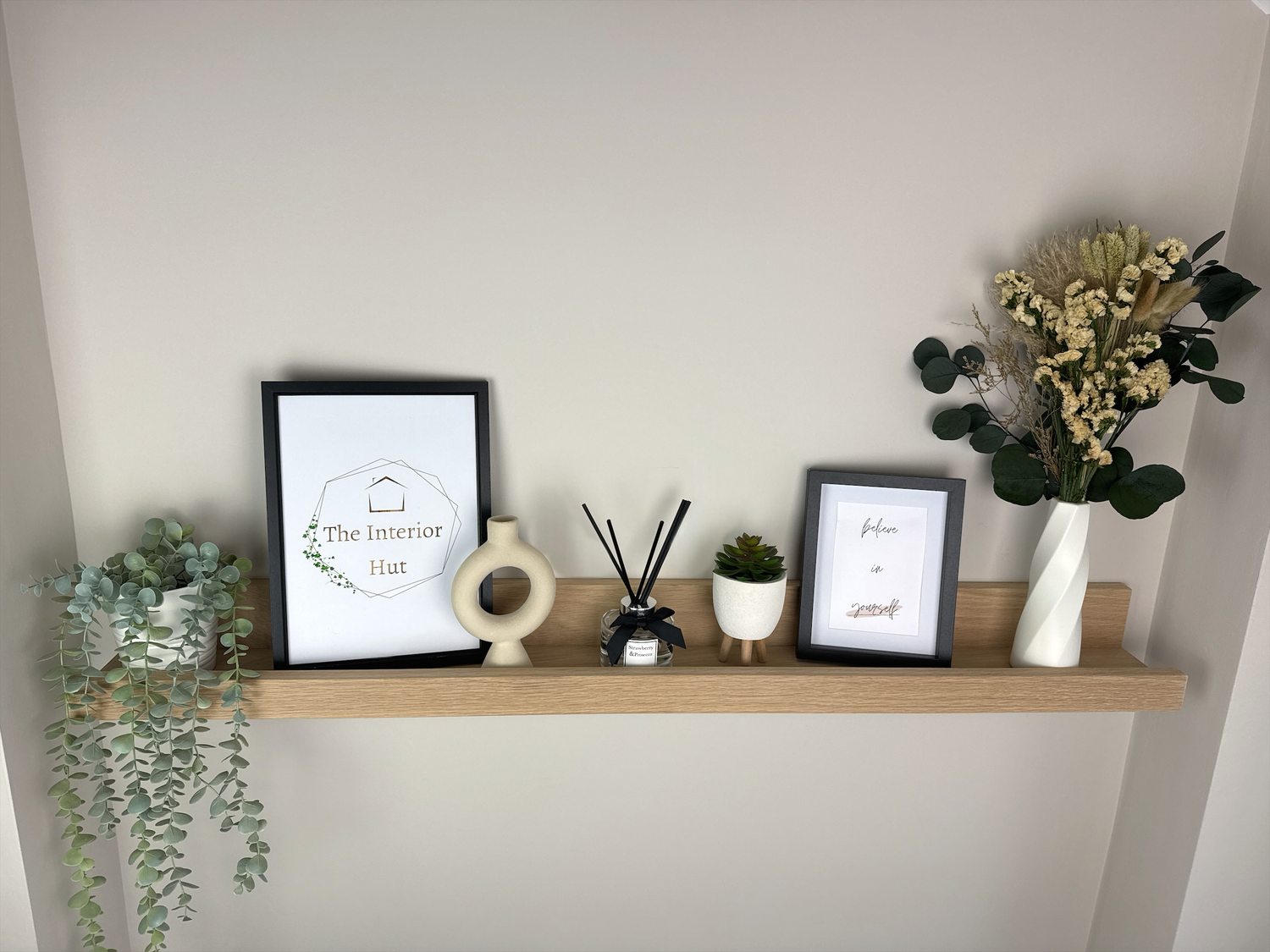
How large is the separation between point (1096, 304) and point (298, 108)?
1062 mm

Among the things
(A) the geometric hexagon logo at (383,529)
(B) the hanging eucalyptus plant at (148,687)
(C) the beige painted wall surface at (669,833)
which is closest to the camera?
(B) the hanging eucalyptus plant at (148,687)

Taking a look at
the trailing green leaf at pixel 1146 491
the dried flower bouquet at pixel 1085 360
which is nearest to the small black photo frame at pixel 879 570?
the dried flower bouquet at pixel 1085 360

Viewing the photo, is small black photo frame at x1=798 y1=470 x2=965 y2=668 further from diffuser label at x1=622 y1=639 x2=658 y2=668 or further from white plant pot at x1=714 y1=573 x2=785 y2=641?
diffuser label at x1=622 y1=639 x2=658 y2=668

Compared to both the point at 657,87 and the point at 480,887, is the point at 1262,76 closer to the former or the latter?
the point at 657,87

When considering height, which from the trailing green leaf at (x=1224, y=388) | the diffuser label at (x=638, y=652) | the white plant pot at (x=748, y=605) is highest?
the trailing green leaf at (x=1224, y=388)

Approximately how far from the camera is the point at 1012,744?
133 centimetres

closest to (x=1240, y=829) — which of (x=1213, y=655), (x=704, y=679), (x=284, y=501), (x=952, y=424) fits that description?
(x=1213, y=655)

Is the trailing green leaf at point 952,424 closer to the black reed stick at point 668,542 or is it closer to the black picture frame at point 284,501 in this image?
the black reed stick at point 668,542

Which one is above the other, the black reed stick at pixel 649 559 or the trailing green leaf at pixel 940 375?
the trailing green leaf at pixel 940 375

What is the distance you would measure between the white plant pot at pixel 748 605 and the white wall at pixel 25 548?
0.92 m

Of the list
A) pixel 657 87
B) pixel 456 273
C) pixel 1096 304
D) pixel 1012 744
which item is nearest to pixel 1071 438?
pixel 1096 304

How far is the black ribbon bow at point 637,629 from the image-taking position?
110 centimetres

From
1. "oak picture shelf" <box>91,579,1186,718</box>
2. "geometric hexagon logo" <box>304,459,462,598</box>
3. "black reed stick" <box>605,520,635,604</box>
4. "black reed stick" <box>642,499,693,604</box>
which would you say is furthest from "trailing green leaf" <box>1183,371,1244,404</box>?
→ "geometric hexagon logo" <box>304,459,462,598</box>

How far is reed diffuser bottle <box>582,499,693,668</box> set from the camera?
1.11 metres
